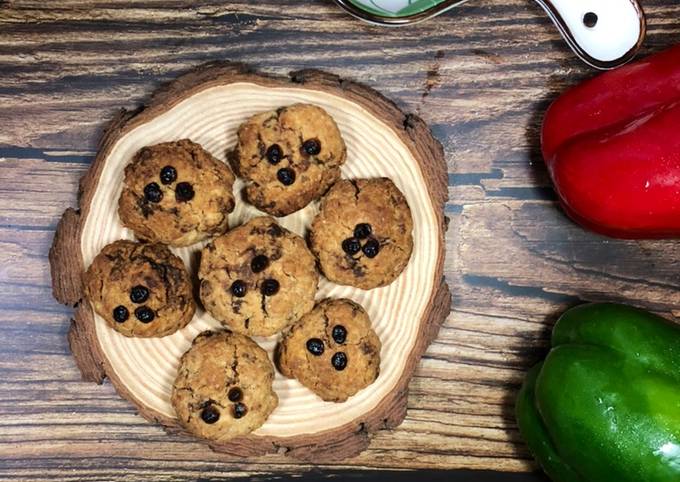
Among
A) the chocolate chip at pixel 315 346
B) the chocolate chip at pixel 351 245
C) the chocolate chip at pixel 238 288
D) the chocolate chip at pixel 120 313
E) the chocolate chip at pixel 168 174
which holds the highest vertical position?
the chocolate chip at pixel 168 174

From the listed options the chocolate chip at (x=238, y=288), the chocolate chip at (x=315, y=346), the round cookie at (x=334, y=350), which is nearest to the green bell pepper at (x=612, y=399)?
the round cookie at (x=334, y=350)

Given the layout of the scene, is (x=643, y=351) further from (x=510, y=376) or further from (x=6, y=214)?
(x=6, y=214)

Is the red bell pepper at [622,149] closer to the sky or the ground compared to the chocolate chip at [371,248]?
closer to the sky

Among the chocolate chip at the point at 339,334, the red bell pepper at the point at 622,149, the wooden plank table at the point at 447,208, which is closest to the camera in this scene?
the red bell pepper at the point at 622,149

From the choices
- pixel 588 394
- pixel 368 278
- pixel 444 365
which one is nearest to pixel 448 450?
pixel 444 365

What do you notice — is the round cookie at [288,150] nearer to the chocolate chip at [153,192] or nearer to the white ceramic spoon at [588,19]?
the chocolate chip at [153,192]

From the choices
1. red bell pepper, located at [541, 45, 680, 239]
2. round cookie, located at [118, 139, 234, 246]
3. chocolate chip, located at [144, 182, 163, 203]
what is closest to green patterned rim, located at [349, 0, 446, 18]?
red bell pepper, located at [541, 45, 680, 239]

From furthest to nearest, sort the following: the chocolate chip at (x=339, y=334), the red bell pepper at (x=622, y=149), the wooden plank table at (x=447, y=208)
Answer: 1. the wooden plank table at (x=447, y=208)
2. the chocolate chip at (x=339, y=334)
3. the red bell pepper at (x=622, y=149)
